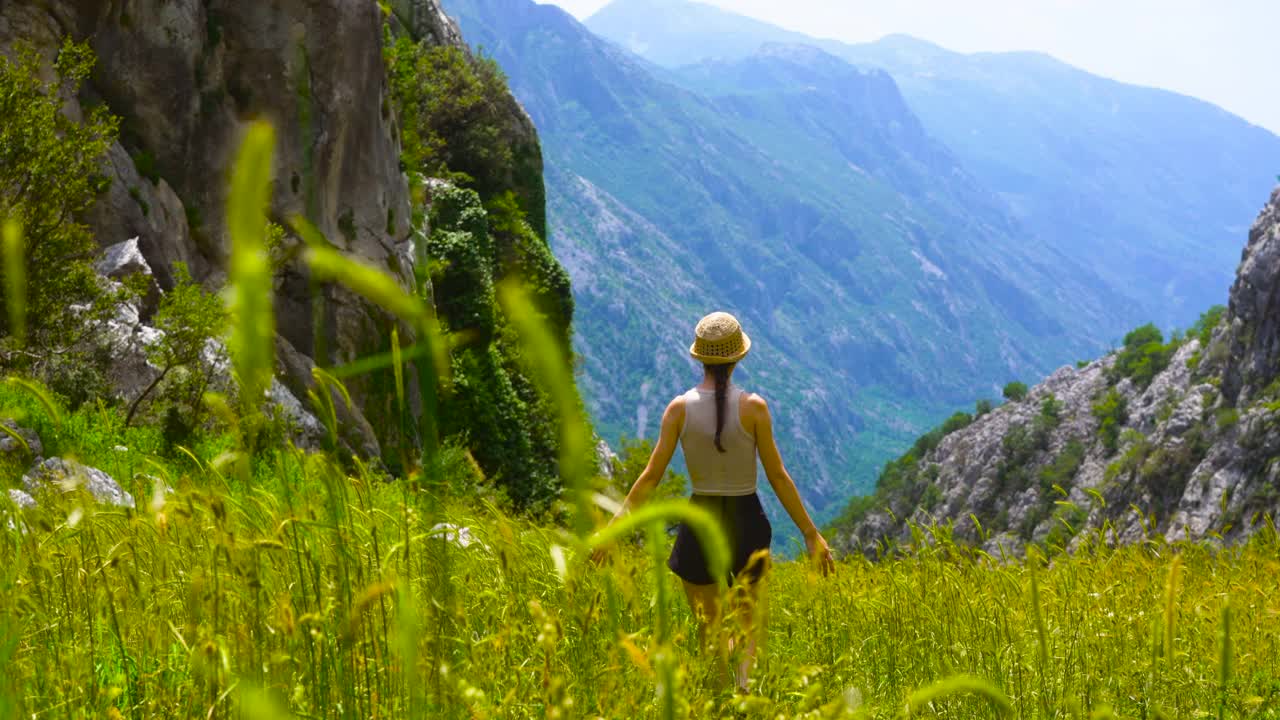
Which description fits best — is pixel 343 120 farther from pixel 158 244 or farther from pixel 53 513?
pixel 53 513

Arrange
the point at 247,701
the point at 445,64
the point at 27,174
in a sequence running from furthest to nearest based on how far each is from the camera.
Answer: the point at 445,64
the point at 27,174
the point at 247,701

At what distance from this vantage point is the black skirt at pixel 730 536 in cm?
488

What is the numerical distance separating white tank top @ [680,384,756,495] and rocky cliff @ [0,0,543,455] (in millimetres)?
13249

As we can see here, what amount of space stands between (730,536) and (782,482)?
0.45 metres

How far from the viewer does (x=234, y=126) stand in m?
23.1

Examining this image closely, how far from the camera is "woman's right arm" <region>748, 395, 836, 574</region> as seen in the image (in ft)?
16.0

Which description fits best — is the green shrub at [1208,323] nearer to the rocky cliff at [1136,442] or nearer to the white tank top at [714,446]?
the rocky cliff at [1136,442]

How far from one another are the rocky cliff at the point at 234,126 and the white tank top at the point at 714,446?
13249 millimetres

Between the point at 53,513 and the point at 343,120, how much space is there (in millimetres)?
24661

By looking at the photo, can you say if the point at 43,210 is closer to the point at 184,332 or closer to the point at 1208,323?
the point at 184,332

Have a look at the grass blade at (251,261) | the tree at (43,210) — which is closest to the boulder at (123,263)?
the tree at (43,210)

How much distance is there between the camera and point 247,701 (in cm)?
85

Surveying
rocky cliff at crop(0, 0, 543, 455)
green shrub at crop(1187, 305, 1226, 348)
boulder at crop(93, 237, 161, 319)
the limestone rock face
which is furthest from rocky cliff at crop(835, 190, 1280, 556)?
boulder at crop(93, 237, 161, 319)

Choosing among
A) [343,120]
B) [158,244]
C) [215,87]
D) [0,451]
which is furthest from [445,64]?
Answer: [0,451]
